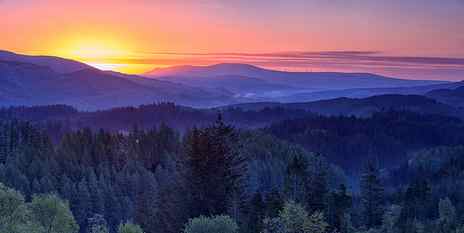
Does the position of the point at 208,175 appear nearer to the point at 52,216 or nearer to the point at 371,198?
the point at 52,216

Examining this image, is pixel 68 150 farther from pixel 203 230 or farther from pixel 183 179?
pixel 203 230

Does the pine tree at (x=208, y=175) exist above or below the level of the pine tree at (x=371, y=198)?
above

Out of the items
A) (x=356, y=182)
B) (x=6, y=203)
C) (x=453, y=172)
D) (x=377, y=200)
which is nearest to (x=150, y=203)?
(x=377, y=200)

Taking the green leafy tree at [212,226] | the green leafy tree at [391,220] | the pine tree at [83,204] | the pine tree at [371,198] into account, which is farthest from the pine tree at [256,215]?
the pine tree at [83,204]

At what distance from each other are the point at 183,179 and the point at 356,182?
140 metres

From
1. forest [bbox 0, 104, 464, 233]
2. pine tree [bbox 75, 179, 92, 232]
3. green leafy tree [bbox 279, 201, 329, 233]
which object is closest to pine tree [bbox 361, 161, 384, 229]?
forest [bbox 0, 104, 464, 233]

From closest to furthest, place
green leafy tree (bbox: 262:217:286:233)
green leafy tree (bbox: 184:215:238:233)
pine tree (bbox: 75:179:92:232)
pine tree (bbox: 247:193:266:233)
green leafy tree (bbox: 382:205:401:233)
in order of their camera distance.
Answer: green leafy tree (bbox: 262:217:286:233), green leafy tree (bbox: 184:215:238:233), pine tree (bbox: 247:193:266:233), green leafy tree (bbox: 382:205:401:233), pine tree (bbox: 75:179:92:232)

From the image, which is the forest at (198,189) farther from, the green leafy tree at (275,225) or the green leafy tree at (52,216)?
the green leafy tree at (275,225)

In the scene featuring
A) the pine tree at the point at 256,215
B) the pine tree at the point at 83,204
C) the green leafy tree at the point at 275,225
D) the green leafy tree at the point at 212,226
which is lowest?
the pine tree at the point at 83,204

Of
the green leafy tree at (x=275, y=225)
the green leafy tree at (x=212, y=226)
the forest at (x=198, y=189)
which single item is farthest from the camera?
the forest at (x=198, y=189)

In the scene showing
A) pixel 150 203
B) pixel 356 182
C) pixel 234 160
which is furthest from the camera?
pixel 356 182

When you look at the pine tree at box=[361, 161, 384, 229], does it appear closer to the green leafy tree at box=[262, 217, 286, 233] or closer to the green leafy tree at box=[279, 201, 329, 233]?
the green leafy tree at box=[262, 217, 286, 233]

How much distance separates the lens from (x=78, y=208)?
88625 millimetres

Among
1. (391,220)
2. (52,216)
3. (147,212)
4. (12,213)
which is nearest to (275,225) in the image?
(52,216)
